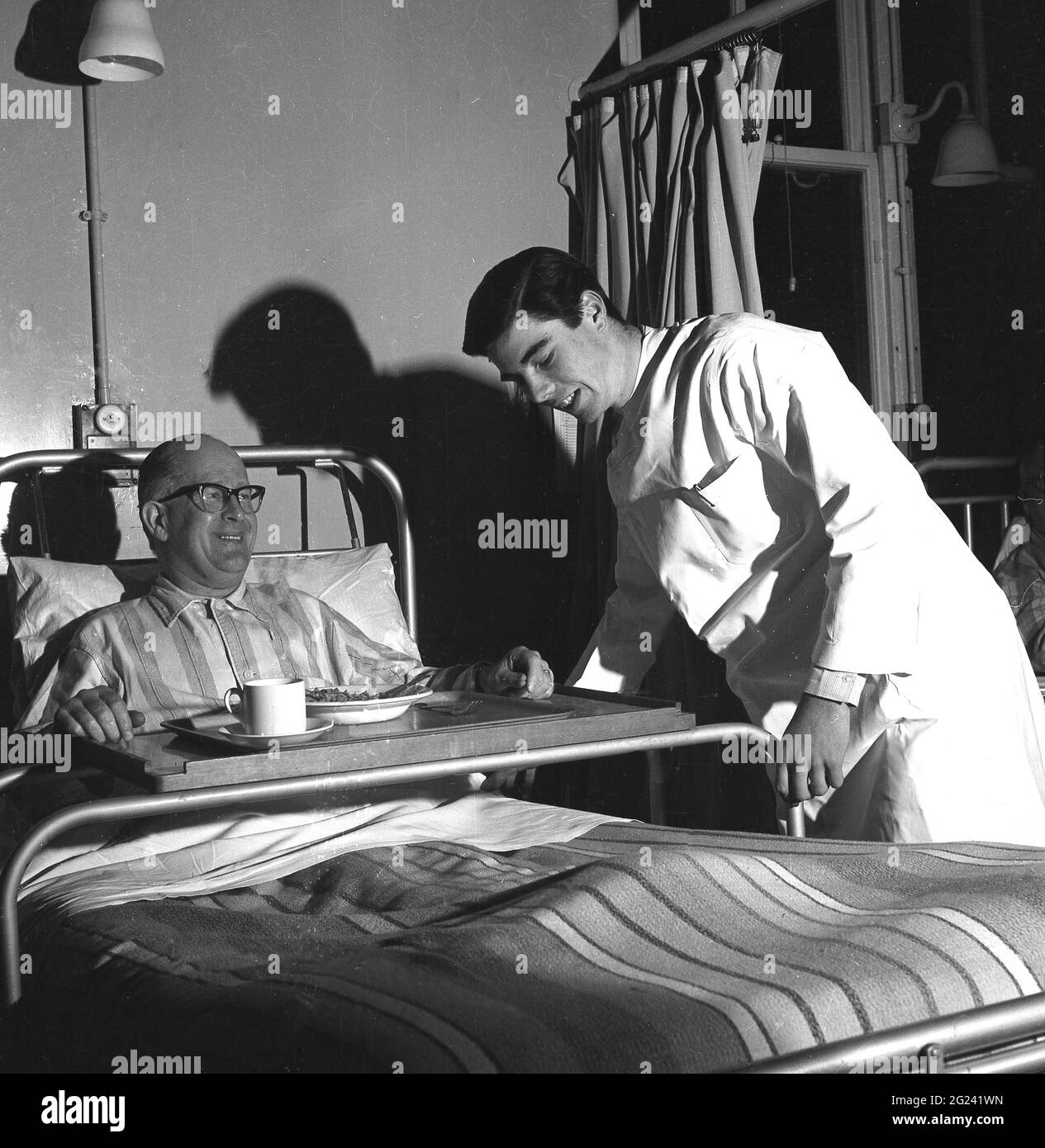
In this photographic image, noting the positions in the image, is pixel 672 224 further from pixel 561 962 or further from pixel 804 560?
pixel 561 962

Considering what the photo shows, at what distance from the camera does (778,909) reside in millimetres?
1758

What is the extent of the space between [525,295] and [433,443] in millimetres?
1150

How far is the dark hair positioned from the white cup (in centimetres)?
80

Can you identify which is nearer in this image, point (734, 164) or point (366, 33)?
point (734, 164)

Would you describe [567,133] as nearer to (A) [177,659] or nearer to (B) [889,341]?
(B) [889,341]

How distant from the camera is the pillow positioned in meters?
2.61

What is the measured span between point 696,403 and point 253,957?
1279 millimetres

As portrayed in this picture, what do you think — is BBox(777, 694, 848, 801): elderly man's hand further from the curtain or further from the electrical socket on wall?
the electrical socket on wall

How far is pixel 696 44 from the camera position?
126 inches

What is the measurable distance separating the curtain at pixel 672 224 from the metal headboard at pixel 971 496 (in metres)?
1.06

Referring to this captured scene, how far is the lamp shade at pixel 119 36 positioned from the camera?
2.85 metres

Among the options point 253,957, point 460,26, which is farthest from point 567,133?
point 253,957

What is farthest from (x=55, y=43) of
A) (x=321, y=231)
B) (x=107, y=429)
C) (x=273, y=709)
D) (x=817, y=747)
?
(x=817, y=747)

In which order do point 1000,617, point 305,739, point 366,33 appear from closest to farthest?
point 305,739 < point 1000,617 < point 366,33
